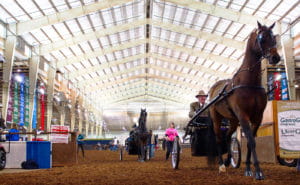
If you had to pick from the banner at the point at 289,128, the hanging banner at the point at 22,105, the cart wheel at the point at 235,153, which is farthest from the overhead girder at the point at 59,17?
the banner at the point at 289,128

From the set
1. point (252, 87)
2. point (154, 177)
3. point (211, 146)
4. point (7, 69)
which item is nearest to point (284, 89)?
point (211, 146)

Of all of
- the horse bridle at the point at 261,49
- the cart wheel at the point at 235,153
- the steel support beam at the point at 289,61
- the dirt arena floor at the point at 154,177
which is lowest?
the dirt arena floor at the point at 154,177

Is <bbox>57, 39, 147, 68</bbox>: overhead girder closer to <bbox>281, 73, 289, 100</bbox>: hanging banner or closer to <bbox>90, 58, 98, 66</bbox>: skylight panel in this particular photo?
<bbox>90, 58, 98, 66</bbox>: skylight panel

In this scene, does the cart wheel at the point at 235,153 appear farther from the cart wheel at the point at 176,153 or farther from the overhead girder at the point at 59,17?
the overhead girder at the point at 59,17

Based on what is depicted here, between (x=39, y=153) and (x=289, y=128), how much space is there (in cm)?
767

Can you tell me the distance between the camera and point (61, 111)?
3525cm

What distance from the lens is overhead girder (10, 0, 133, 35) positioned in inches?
909

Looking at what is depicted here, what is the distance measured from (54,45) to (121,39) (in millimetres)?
→ 7750

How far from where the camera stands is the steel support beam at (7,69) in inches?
800

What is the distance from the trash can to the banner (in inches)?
285

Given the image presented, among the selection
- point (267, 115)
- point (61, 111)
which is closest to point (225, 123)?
point (267, 115)

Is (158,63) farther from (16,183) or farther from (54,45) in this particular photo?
(16,183)

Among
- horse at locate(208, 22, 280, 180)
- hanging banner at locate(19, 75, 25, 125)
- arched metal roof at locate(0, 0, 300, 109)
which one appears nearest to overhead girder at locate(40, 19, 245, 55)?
arched metal roof at locate(0, 0, 300, 109)

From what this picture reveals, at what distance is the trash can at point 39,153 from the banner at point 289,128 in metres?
7.25
